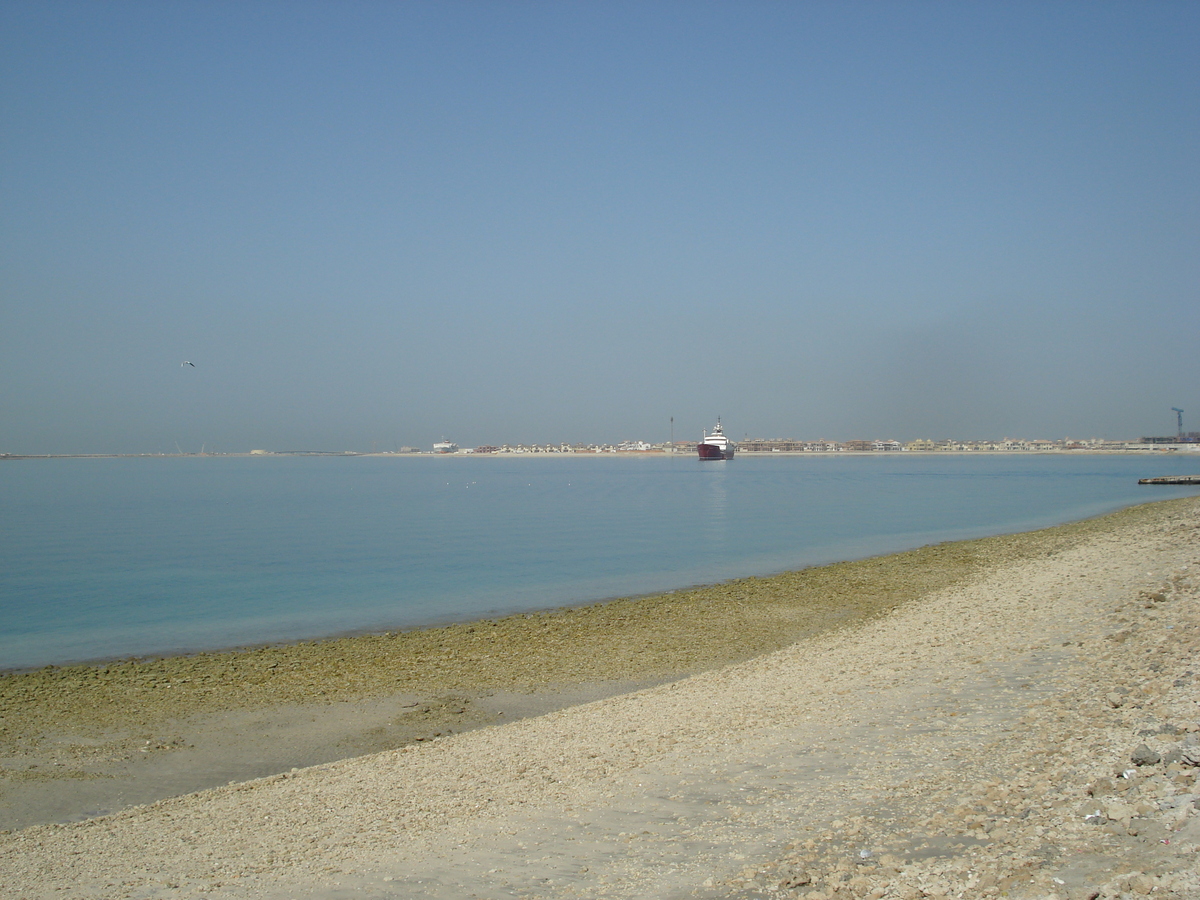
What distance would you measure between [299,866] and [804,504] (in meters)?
46.7

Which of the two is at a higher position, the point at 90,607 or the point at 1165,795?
the point at 1165,795

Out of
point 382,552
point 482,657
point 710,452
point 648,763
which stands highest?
point 710,452

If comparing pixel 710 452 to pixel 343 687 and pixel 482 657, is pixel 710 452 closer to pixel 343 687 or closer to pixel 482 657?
pixel 482 657

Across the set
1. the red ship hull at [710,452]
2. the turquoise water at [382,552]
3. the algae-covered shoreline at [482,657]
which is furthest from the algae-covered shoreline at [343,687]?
the red ship hull at [710,452]

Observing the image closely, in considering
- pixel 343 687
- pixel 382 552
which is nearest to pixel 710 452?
pixel 382 552

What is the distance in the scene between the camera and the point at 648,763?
7.15m

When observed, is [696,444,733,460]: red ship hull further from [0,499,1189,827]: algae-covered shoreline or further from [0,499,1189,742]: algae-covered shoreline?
[0,499,1189,827]: algae-covered shoreline

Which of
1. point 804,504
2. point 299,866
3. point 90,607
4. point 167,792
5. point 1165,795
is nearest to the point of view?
point 1165,795

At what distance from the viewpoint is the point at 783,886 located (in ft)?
15.4

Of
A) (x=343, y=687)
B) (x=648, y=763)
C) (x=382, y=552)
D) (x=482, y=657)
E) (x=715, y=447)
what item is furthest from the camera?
(x=715, y=447)

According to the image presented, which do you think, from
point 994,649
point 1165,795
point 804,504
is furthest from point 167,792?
point 804,504

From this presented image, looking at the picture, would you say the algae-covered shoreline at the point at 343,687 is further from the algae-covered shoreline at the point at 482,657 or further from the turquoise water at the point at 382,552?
the turquoise water at the point at 382,552

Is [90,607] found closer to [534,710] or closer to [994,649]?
[534,710]

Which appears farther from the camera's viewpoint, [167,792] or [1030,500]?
[1030,500]
